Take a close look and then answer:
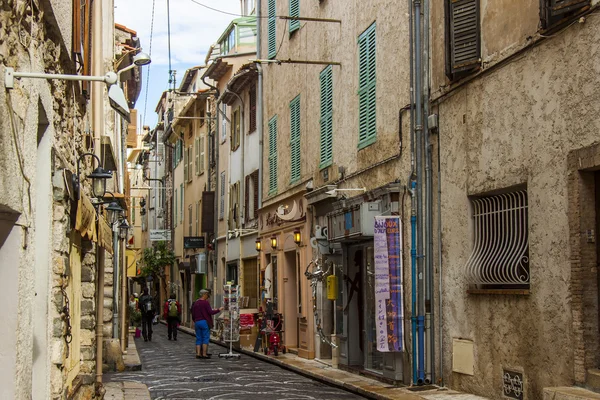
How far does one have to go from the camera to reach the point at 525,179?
453 inches

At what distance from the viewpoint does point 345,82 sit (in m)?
19.0

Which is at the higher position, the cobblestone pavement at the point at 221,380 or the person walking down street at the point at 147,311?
the person walking down street at the point at 147,311

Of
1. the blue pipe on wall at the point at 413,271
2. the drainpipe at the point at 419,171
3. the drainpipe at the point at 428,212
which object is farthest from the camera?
the blue pipe on wall at the point at 413,271

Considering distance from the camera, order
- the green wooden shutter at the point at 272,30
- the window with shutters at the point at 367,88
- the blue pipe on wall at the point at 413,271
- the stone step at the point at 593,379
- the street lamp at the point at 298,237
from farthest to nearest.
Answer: the green wooden shutter at the point at 272,30 → the street lamp at the point at 298,237 → the window with shutters at the point at 367,88 → the blue pipe on wall at the point at 413,271 → the stone step at the point at 593,379

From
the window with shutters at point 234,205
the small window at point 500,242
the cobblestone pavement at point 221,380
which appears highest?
the window with shutters at point 234,205

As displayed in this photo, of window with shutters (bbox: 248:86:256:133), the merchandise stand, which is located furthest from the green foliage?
the merchandise stand

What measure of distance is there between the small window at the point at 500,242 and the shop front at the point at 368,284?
2300mm

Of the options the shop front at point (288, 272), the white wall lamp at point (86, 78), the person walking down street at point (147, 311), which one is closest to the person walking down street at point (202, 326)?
the shop front at point (288, 272)

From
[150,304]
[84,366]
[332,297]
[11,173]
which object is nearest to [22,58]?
[11,173]

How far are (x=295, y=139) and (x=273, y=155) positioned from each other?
2.95 meters

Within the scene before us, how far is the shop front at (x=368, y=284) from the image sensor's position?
15.2 m

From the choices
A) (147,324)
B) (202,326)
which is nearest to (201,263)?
(147,324)

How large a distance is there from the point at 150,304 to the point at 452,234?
19.1m

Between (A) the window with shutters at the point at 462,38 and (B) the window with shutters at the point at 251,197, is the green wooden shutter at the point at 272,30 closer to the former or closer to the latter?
(B) the window with shutters at the point at 251,197
